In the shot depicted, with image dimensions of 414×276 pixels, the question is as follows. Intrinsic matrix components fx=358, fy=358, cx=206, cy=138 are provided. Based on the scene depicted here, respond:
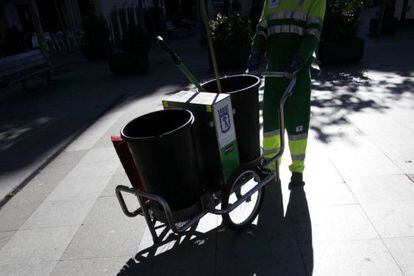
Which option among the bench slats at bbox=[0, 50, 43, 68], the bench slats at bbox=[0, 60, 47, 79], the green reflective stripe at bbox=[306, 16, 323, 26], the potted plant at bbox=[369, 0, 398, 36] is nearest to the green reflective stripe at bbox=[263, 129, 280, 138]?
the green reflective stripe at bbox=[306, 16, 323, 26]

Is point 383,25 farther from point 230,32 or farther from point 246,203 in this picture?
point 246,203

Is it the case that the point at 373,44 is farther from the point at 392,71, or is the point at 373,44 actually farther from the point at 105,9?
the point at 105,9

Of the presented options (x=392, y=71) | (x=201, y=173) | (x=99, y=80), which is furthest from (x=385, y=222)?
(x=99, y=80)

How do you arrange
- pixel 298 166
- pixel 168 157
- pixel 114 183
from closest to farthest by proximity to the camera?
1. pixel 168 157
2. pixel 298 166
3. pixel 114 183

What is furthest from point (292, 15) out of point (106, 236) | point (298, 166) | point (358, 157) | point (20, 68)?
point (20, 68)

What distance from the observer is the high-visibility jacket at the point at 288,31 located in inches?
117

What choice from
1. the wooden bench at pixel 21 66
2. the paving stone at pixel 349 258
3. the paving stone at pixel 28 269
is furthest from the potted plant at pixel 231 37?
the paving stone at pixel 28 269

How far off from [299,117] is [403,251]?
4.51 feet

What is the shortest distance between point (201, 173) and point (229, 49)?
6.38 meters

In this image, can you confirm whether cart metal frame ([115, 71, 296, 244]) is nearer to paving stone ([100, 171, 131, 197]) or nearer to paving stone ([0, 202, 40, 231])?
paving stone ([100, 171, 131, 197])

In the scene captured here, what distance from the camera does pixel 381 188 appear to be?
3262mm

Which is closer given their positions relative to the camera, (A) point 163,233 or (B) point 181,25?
(A) point 163,233

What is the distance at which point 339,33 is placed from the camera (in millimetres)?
8070

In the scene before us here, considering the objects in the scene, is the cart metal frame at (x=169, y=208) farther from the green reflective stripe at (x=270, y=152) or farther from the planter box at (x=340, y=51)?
the planter box at (x=340, y=51)
